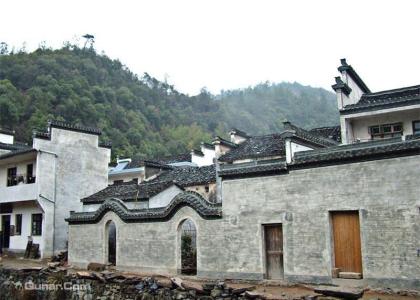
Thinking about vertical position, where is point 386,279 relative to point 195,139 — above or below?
below

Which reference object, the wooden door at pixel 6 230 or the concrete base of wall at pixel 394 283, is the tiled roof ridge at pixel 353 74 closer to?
the concrete base of wall at pixel 394 283

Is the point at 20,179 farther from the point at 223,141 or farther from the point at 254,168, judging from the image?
the point at 254,168

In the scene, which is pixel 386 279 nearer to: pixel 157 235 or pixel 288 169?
pixel 288 169

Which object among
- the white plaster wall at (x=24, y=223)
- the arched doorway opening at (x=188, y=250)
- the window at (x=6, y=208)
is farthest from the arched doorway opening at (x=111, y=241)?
the window at (x=6, y=208)

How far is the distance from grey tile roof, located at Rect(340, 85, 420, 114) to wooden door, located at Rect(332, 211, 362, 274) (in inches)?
297

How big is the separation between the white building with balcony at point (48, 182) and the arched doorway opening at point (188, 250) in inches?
325

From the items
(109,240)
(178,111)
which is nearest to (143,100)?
(178,111)

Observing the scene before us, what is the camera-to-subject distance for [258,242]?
14508 mm

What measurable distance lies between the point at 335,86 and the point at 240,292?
1098cm

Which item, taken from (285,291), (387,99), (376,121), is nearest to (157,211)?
(285,291)

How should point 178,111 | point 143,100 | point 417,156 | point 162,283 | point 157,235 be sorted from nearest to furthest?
point 417,156 → point 162,283 → point 157,235 → point 143,100 → point 178,111

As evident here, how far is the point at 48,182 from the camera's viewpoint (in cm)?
2333

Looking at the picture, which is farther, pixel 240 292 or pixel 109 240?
pixel 109 240

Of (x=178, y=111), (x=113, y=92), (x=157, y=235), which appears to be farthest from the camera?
(x=178, y=111)
